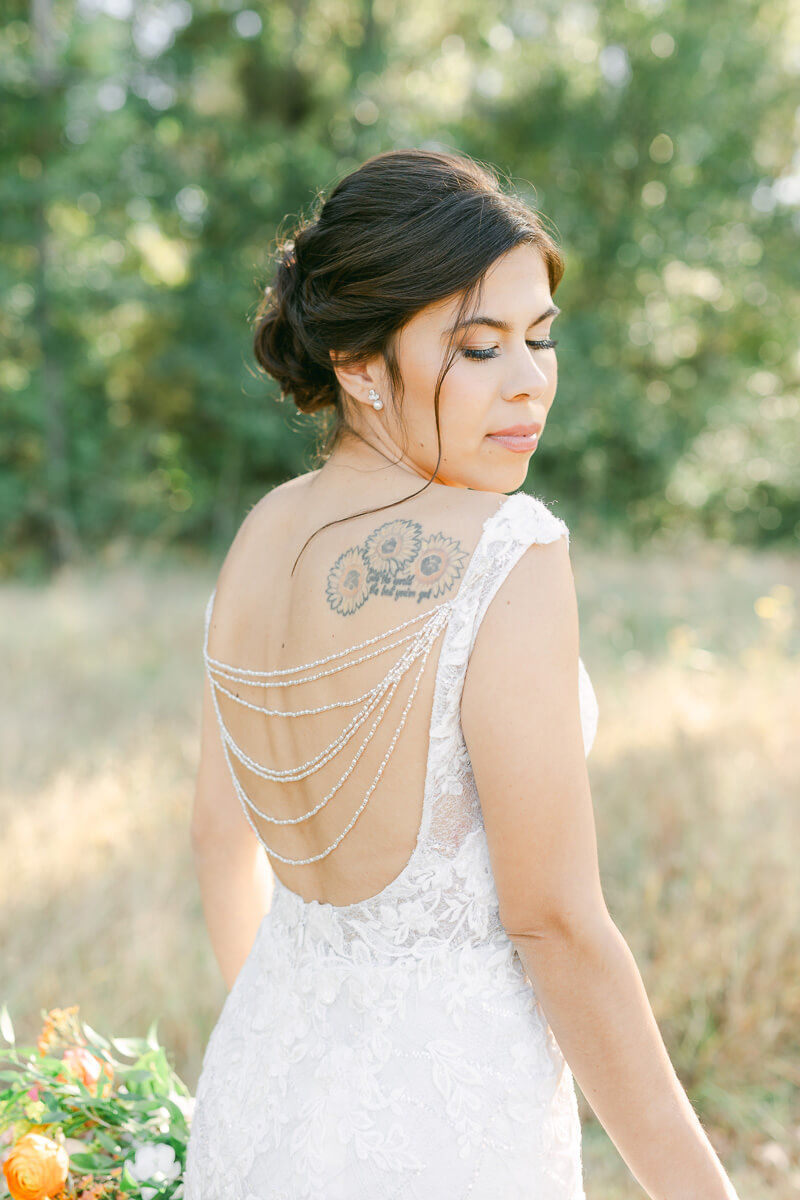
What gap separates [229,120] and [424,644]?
1346 centimetres

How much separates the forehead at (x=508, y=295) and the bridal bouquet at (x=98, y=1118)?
1.41 m

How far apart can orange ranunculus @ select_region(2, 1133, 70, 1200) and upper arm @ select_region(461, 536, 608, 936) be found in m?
0.94

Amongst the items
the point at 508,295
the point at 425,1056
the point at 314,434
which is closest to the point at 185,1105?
the point at 425,1056

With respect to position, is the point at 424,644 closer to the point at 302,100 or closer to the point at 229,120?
the point at 229,120

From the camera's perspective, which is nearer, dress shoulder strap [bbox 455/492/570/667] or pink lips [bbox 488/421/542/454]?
dress shoulder strap [bbox 455/492/570/667]

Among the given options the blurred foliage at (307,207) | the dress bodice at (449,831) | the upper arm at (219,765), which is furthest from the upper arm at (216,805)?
the blurred foliage at (307,207)

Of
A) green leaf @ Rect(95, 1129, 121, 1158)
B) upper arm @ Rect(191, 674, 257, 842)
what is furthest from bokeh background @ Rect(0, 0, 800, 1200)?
upper arm @ Rect(191, 674, 257, 842)

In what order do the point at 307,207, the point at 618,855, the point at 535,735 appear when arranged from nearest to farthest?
the point at 535,735, the point at 618,855, the point at 307,207

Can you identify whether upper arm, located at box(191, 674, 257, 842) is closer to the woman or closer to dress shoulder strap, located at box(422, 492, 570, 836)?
the woman

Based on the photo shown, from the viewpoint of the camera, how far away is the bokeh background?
11.5 ft

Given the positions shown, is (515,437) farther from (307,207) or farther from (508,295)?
(307,207)

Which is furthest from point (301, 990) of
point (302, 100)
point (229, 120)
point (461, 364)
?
point (302, 100)

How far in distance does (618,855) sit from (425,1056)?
266cm

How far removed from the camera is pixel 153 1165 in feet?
5.78
